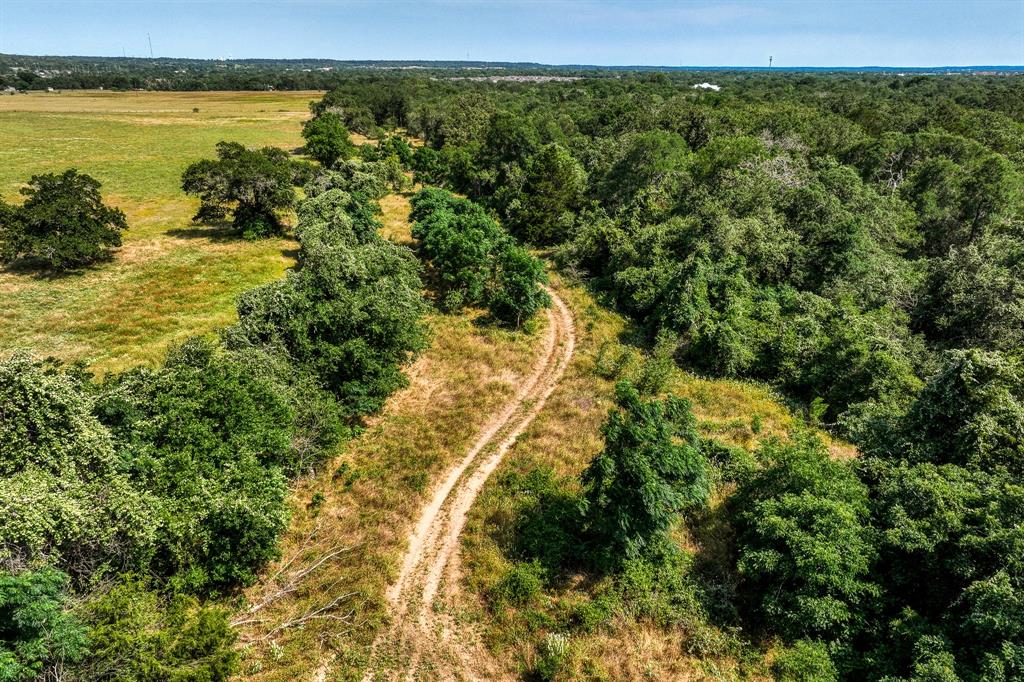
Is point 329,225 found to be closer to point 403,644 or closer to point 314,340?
point 314,340

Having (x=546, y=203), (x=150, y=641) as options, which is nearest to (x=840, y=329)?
(x=150, y=641)

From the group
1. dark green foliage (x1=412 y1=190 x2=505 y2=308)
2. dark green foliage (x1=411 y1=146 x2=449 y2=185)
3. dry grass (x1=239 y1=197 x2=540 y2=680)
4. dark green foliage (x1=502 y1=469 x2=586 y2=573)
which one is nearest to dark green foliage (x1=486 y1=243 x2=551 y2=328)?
dark green foliage (x1=412 y1=190 x2=505 y2=308)

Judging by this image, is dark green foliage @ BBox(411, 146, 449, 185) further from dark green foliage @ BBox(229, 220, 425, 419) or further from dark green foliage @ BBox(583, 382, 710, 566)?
dark green foliage @ BBox(583, 382, 710, 566)

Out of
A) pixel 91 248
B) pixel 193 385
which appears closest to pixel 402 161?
pixel 91 248

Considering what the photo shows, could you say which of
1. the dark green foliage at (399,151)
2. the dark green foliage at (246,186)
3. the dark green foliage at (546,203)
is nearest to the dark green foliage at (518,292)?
the dark green foliage at (546,203)

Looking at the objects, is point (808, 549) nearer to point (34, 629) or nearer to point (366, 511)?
point (366, 511)

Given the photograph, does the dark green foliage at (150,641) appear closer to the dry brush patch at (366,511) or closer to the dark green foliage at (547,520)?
the dry brush patch at (366,511)
